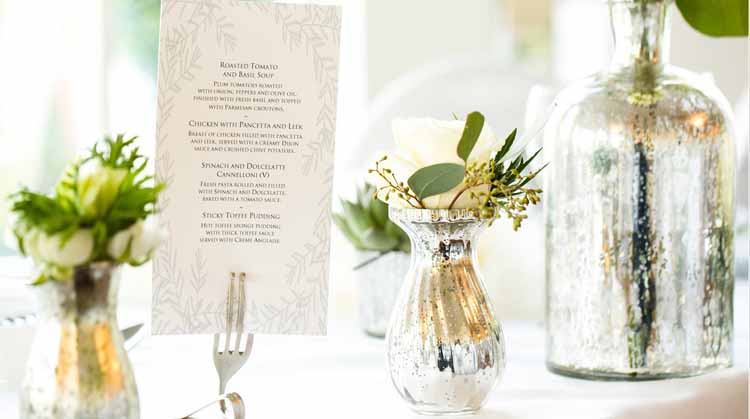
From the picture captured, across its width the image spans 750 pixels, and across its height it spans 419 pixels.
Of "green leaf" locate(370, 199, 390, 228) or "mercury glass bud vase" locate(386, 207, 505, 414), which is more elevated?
"green leaf" locate(370, 199, 390, 228)

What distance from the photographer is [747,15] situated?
0.84m

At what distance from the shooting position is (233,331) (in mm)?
756

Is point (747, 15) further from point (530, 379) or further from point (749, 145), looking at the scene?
point (749, 145)

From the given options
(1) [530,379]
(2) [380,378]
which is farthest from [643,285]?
(2) [380,378]

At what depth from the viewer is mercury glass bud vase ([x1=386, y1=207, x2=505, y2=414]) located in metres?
0.69

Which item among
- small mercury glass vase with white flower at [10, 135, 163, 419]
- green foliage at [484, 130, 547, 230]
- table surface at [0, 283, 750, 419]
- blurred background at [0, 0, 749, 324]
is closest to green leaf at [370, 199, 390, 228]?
table surface at [0, 283, 750, 419]

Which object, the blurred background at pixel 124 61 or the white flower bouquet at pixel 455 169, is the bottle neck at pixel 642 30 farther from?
the blurred background at pixel 124 61

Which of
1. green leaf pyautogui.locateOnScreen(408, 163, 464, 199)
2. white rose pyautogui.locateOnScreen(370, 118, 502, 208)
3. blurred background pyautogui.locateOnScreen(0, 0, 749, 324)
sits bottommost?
green leaf pyautogui.locateOnScreen(408, 163, 464, 199)

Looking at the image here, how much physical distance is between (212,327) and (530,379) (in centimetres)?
29

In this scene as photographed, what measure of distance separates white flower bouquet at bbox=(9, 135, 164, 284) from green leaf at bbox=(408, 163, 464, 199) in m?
0.20

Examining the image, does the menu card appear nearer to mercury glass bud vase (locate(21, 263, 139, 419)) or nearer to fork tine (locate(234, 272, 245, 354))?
fork tine (locate(234, 272, 245, 354))

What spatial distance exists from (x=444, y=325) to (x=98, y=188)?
281mm

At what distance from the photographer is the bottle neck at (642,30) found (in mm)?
842

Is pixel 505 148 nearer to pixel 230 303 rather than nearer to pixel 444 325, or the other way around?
pixel 444 325
